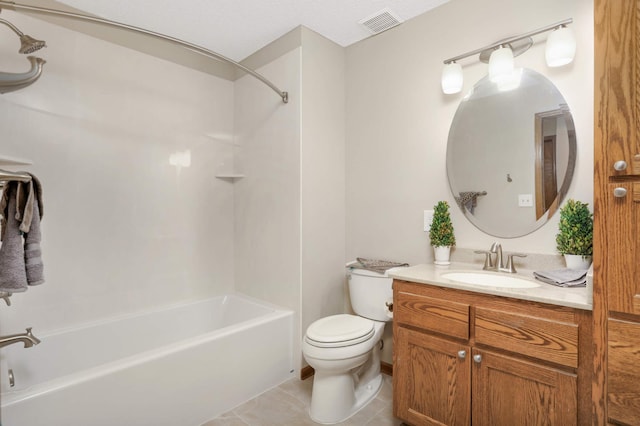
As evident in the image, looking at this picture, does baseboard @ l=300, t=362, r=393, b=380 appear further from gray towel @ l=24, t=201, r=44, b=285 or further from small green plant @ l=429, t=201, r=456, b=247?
gray towel @ l=24, t=201, r=44, b=285

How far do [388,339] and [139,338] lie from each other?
175 cm

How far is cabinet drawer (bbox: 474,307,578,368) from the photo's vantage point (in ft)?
3.90

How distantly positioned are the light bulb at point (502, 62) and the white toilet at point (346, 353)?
1.32 metres

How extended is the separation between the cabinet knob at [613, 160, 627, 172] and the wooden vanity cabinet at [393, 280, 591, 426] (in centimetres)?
51

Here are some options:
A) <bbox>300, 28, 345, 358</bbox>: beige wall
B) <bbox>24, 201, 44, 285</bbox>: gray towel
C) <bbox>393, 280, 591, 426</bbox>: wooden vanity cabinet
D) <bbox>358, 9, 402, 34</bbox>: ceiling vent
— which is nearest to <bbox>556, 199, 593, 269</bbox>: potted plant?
<bbox>393, 280, 591, 426</bbox>: wooden vanity cabinet

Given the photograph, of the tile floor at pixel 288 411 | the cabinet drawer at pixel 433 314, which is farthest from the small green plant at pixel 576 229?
the tile floor at pixel 288 411

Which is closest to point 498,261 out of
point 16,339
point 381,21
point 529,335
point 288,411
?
point 529,335

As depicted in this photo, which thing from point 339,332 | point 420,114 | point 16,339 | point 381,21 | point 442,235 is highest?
point 381,21

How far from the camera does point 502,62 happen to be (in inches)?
67.1

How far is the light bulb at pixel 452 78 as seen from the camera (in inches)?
75.6

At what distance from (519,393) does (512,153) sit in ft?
3.91

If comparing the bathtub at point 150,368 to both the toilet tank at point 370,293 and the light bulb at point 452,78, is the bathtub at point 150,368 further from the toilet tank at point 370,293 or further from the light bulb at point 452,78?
the light bulb at point 452,78

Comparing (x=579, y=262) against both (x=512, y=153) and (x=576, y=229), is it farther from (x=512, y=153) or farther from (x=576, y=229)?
(x=512, y=153)

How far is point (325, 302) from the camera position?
2480 mm
